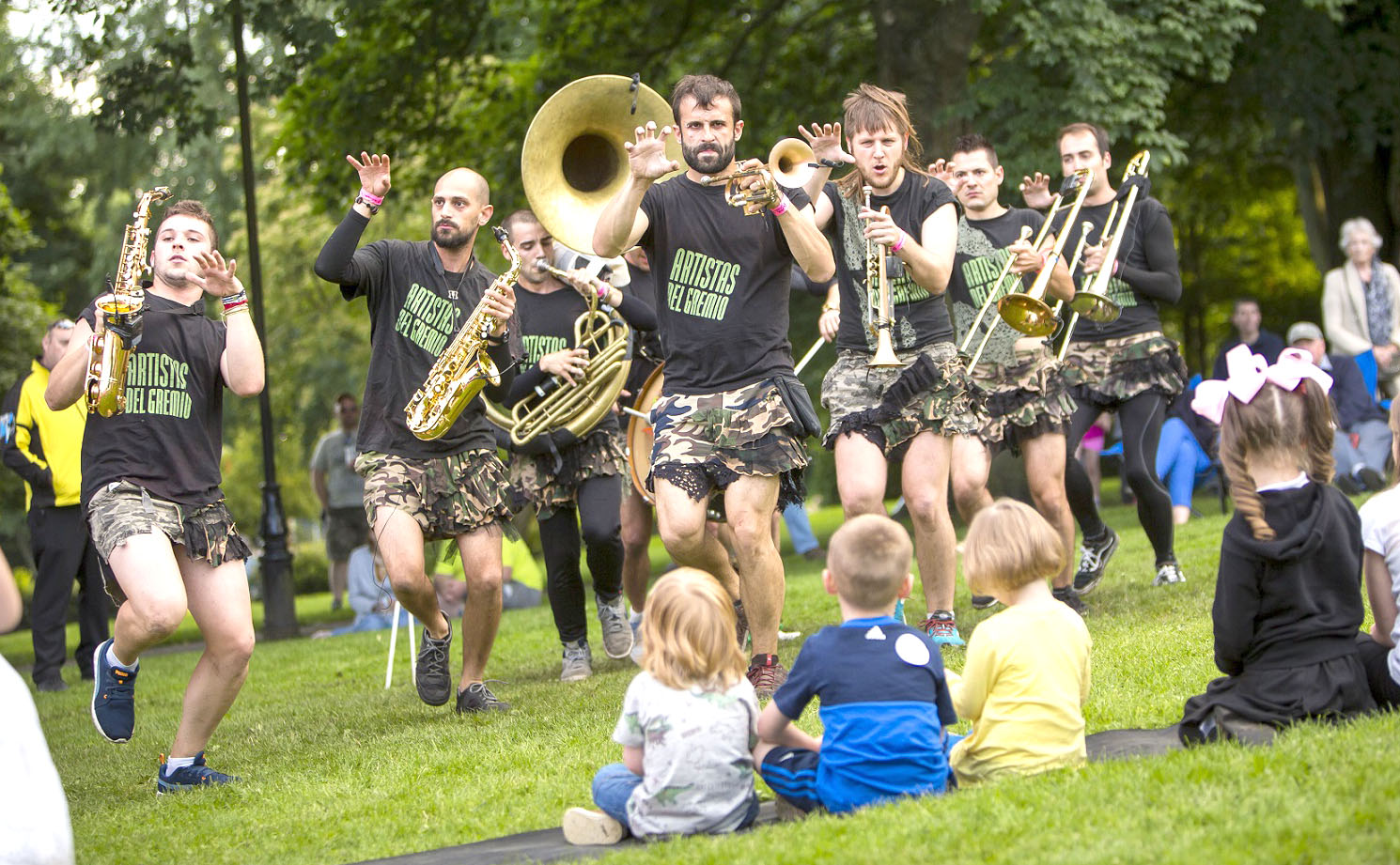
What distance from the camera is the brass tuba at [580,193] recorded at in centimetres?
776

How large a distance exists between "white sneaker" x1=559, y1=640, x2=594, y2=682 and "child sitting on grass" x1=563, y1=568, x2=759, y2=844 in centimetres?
359

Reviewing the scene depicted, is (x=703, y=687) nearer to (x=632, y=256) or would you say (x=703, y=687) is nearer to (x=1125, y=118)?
(x=632, y=256)

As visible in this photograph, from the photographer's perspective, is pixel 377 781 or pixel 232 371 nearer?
pixel 377 781

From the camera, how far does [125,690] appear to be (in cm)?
582

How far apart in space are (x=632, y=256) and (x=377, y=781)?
371cm

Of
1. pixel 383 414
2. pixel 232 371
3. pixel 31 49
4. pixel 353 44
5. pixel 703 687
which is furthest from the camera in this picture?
pixel 31 49

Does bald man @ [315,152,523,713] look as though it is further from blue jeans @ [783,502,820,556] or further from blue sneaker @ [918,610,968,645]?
blue jeans @ [783,502,820,556]

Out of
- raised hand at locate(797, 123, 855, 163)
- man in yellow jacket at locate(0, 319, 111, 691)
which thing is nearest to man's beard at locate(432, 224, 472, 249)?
raised hand at locate(797, 123, 855, 163)

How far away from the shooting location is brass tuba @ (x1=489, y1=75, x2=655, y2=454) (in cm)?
776

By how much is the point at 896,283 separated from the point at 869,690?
10.6ft

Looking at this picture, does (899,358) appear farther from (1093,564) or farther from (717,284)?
(1093,564)

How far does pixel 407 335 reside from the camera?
6922mm

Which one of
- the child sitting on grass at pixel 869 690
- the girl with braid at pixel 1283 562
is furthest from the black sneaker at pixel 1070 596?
the child sitting on grass at pixel 869 690

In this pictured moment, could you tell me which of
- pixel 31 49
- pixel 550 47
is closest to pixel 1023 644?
pixel 550 47
